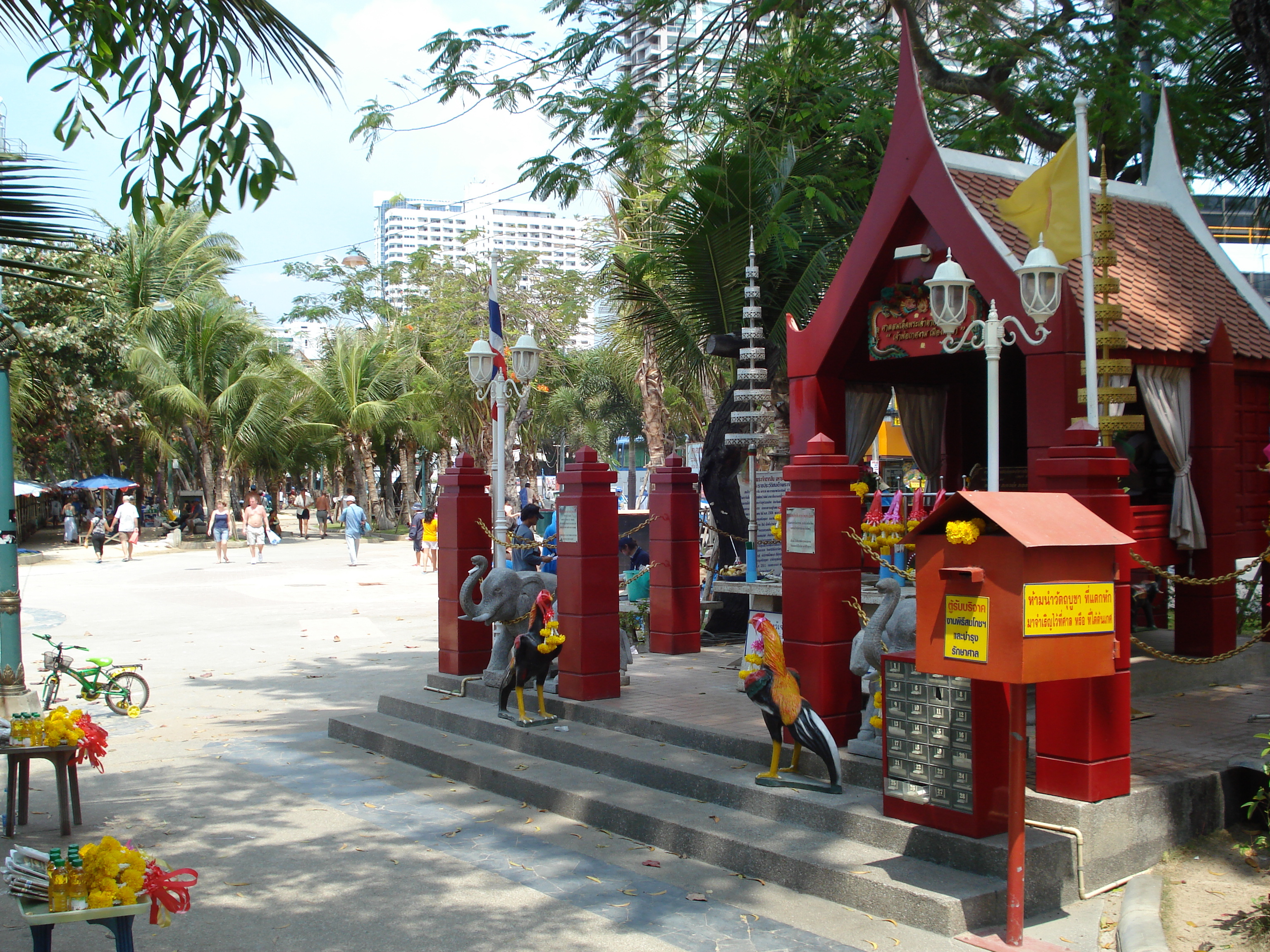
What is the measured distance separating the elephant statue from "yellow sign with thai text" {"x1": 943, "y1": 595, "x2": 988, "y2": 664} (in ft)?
15.6

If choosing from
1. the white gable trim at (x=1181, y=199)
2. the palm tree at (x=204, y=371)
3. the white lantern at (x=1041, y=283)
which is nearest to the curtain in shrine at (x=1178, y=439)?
the white gable trim at (x=1181, y=199)

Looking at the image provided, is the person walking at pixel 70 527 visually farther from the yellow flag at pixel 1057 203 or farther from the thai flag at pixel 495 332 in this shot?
the yellow flag at pixel 1057 203

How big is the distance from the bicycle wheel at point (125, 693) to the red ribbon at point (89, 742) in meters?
4.31

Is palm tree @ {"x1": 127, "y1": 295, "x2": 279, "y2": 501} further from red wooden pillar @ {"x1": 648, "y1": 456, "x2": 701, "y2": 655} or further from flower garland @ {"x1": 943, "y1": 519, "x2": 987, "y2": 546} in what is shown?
flower garland @ {"x1": 943, "y1": 519, "x2": 987, "y2": 546}

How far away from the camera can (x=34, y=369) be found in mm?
26203

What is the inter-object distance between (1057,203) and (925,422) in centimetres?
462

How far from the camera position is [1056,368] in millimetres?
7922

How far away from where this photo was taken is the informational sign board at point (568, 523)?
30.1 ft

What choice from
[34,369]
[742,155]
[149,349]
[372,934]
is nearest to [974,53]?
[742,155]

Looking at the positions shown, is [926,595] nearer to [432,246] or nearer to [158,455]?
[432,246]

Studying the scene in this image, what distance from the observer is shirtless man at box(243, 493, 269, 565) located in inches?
1133

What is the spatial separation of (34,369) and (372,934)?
25420 millimetres

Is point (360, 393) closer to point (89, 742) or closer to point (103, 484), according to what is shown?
point (103, 484)

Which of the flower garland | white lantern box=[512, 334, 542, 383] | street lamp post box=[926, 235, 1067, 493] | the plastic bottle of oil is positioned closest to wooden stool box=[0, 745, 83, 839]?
the plastic bottle of oil
